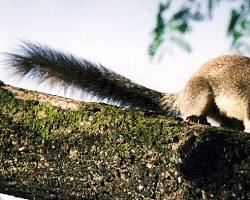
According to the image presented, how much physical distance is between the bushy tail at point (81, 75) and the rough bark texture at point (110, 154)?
1385 mm

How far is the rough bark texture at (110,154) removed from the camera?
1611mm

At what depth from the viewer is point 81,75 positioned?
4199 millimetres

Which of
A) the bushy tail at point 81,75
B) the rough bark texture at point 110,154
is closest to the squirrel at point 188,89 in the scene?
the bushy tail at point 81,75

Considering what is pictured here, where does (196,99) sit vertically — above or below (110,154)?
above

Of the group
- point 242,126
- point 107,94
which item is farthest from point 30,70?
point 242,126

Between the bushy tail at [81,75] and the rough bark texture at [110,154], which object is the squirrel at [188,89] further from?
the rough bark texture at [110,154]

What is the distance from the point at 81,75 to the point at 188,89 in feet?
4.38

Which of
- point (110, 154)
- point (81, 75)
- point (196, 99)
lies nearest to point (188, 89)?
point (196, 99)

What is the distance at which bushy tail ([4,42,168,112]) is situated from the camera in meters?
3.38

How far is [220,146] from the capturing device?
1.63 metres

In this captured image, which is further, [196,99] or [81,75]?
[196,99]

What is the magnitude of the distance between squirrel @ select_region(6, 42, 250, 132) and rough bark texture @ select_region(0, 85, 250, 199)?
181cm

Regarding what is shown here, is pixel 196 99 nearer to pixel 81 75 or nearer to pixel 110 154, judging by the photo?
pixel 81 75

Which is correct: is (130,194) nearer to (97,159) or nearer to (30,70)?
(97,159)
